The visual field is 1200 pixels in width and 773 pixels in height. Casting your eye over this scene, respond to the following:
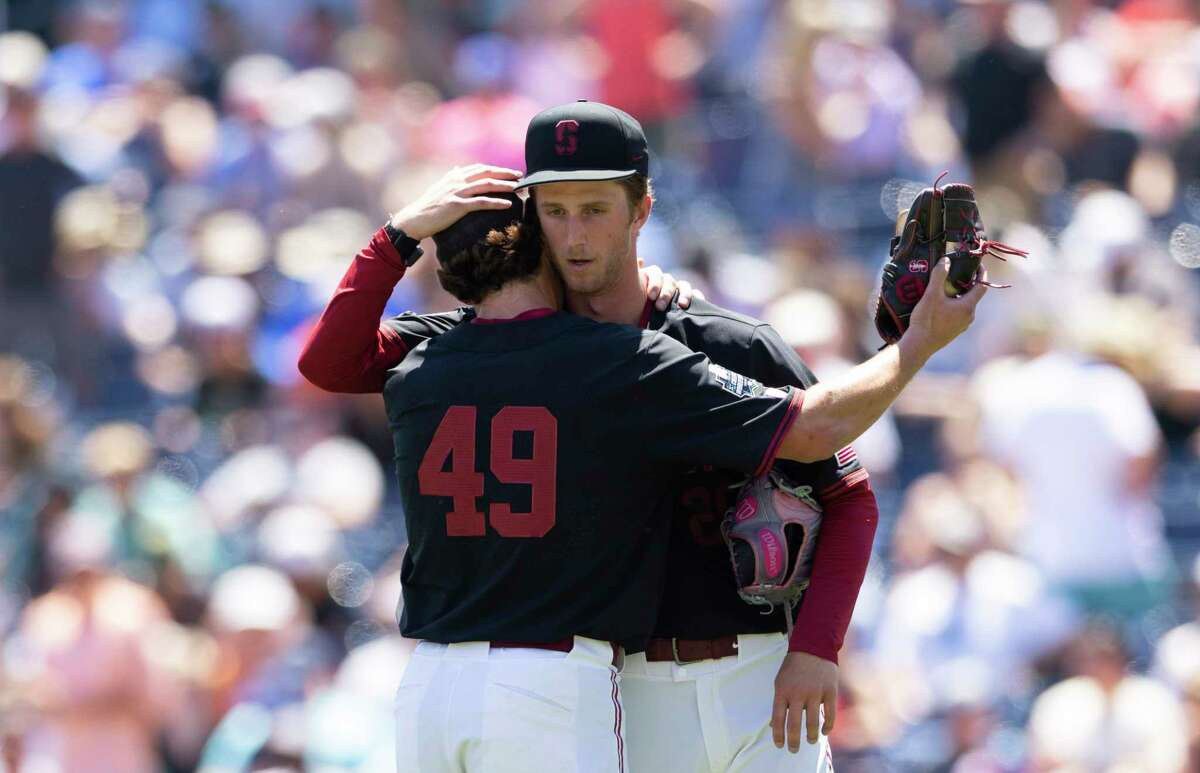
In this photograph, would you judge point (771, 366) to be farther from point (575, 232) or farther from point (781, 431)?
point (575, 232)

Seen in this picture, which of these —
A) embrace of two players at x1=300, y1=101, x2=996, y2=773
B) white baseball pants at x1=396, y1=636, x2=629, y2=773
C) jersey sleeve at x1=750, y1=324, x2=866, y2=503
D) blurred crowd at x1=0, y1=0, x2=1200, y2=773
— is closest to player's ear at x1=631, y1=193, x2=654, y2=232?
embrace of two players at x1=300, y1=101, x2=996, y2=773

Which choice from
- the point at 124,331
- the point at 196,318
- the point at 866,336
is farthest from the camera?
the point at 124,331

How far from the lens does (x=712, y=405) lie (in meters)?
3.81

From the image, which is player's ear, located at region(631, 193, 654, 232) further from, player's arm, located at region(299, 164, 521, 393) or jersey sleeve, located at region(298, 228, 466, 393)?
jersey sleeve, located at region(298, 228, 466, 393)

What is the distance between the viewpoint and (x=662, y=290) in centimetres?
422

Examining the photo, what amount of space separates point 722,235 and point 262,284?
2.39 meters

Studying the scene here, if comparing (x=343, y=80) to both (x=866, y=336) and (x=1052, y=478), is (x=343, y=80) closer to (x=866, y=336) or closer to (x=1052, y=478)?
(x=866, y=336)

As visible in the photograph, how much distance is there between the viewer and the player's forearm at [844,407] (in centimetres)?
380

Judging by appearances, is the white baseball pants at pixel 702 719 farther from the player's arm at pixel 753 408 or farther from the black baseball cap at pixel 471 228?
the black baseball cap at pixel 471 228

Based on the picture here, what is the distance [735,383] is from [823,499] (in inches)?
16.3

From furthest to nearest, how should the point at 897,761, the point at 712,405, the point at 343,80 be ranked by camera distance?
the point at 343,80, the point at 897,761, the point at 712,405

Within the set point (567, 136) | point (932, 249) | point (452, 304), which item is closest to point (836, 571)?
point (932, 249)

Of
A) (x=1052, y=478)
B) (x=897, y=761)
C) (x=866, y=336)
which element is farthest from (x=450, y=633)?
(x=866, y=336)

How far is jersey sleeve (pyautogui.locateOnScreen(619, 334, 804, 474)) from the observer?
3.81 meters
